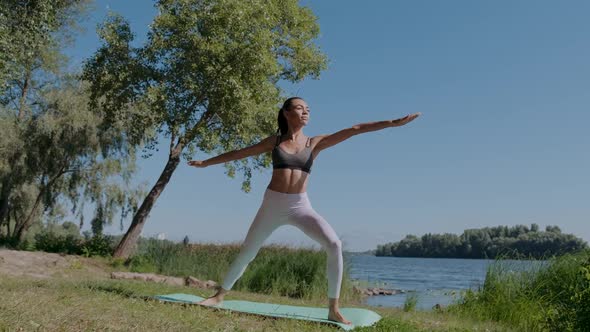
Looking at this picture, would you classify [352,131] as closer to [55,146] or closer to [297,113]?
[297,113]

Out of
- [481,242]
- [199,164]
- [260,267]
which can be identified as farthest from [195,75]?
[481,242]

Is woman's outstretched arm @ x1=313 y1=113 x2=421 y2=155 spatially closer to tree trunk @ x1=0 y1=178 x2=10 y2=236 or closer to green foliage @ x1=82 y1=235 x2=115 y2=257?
green foliage @ x1=82 y1=235 x2=115 y2=257

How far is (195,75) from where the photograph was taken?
1664 cm

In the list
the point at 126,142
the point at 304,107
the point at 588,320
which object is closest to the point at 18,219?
the point at 126,142

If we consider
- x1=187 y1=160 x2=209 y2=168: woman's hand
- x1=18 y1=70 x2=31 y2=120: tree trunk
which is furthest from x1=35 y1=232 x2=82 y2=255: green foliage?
x1=187 y1=160 x2=209 y2=168: woman's hand

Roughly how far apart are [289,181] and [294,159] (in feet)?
0.72

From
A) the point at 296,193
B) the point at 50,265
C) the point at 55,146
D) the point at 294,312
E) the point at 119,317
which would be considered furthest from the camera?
the point at 55,146

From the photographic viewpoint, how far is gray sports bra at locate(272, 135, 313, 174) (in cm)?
568

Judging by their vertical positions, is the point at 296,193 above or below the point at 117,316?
above

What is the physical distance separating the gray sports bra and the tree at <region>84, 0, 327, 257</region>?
10219 mm

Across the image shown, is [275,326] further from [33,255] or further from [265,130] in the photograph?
[265,130]

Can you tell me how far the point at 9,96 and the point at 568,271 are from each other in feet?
72.9

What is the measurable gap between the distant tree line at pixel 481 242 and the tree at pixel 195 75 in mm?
27174

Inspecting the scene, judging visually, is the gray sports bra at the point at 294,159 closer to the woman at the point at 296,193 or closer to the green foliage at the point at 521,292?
the woman at the point at 296,193
